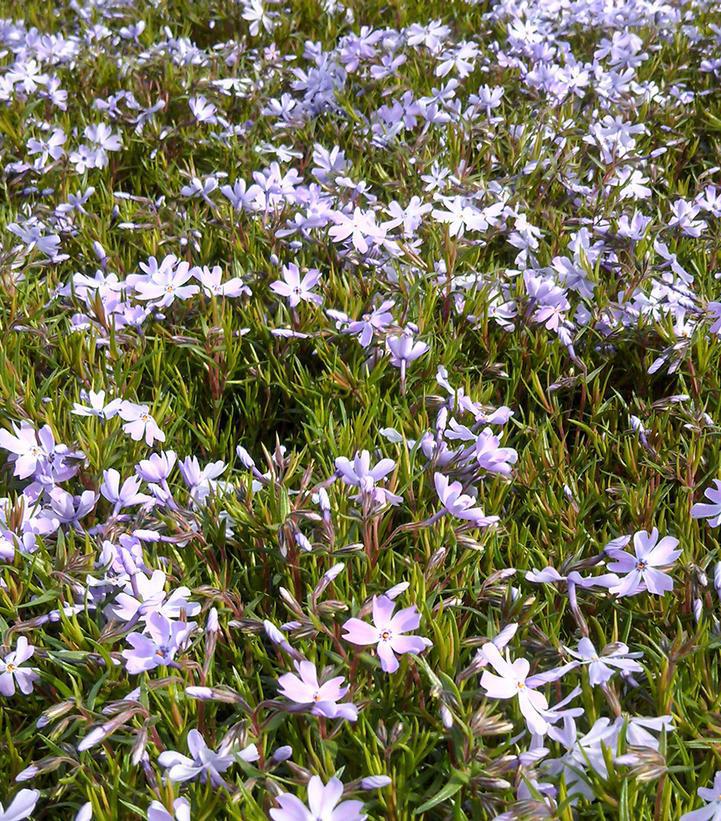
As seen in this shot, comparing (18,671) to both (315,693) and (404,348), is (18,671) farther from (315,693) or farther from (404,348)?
(404,348)

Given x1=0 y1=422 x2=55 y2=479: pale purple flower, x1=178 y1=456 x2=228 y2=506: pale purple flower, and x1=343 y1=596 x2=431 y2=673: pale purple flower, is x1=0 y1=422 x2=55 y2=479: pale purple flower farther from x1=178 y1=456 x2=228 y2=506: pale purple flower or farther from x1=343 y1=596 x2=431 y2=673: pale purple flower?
x1=343 y1=596 x2=431 y2=673: pale purple flower

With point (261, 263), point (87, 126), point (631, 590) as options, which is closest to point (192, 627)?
point (631, 590)

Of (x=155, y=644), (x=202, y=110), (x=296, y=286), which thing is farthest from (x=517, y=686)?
(x=202, y=110)

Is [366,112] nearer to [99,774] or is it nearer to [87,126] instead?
[87,126]

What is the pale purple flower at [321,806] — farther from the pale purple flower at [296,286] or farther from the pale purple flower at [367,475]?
the pale purple flower at [296,286]

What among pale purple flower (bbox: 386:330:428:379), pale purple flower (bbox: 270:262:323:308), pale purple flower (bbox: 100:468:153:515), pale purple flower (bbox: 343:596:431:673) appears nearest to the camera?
pale purple flower (bbox: 343:596:431:673)

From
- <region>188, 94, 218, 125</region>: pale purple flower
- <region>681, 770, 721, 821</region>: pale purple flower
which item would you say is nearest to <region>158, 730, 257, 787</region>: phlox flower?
<region>681, 770, 721, 821</region>: pale purple flower
